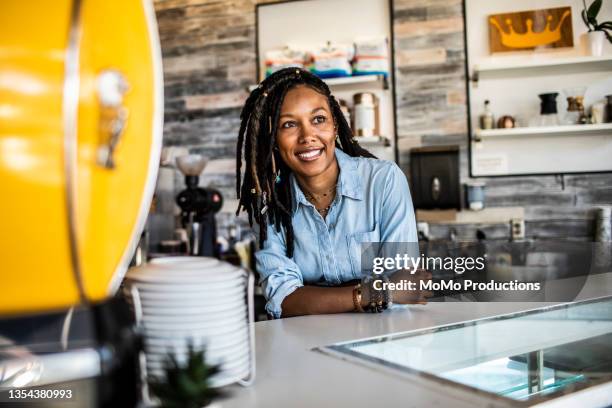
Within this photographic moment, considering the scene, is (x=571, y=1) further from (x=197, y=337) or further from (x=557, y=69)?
(x=197, y=337)

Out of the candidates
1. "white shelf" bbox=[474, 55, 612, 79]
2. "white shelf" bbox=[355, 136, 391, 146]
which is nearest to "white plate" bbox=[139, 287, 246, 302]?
"white shelf" bbox=[355, 136, 391, 146]

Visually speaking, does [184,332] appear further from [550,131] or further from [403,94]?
[403,94]

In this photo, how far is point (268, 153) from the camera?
178 cm

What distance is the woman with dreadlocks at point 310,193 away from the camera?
1.70 metres

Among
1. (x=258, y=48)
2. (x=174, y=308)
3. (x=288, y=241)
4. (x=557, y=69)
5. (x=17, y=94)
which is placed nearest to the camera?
(x=17, y=94)

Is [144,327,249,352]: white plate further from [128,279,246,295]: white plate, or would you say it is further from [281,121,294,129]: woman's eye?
[281,121,294,129]: woman's eye

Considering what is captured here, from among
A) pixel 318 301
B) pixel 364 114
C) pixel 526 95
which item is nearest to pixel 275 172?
pixel 318 301

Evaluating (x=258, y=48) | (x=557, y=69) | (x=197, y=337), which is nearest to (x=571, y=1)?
(x=557, y=69)

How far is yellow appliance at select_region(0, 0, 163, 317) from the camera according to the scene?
45 centimetres

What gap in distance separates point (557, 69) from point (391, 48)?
1027 mm

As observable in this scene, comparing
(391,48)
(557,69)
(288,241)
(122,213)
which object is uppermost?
(391,48)

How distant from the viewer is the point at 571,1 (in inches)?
130

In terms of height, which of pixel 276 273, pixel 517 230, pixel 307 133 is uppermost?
pixel 307 133

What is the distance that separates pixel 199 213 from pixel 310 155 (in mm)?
1731
